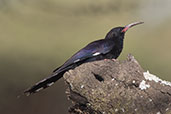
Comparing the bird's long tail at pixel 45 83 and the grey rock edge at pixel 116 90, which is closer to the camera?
the grey rock edge at pixel 116 90

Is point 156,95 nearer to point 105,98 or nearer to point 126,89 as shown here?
point 126,89

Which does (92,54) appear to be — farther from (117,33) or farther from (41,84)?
(41,84)

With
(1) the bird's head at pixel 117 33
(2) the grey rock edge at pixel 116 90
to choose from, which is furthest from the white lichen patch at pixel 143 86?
(1) the bird's head at pixel 117 33

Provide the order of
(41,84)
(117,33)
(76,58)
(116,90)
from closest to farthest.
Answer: (116,90) < (41,84) < (76,58) < (117,33)

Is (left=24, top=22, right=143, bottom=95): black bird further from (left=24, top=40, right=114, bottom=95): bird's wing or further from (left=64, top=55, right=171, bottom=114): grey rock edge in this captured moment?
(left=64, top=55, right=171, bottom=114): grey rock edge

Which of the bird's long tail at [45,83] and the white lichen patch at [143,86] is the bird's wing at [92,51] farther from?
the white lichen patch at [143,86]

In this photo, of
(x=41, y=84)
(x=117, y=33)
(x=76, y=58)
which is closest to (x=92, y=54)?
(x=76, y=58)
